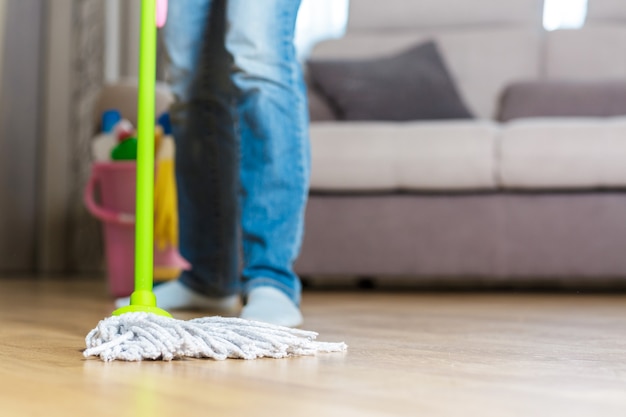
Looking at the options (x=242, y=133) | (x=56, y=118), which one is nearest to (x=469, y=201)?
(x=242, y=133)

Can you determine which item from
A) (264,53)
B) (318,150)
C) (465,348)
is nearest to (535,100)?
(318,150)

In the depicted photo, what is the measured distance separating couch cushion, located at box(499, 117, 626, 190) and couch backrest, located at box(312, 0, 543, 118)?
0.66 meters

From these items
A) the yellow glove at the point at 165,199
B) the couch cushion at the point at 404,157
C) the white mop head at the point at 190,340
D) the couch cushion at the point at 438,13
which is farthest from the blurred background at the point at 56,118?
the white mop head at the point at 190,340

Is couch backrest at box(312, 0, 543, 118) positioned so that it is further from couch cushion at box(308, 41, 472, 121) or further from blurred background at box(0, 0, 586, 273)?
blurred background at box(0, 0, 586, 273)

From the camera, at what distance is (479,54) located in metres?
2.73

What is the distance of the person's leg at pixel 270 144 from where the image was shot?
121cm

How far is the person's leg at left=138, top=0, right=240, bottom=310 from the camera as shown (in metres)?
1.37

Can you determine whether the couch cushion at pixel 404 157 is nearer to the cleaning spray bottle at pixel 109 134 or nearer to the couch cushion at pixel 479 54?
the cleaning spray bottle at pixel 109 134

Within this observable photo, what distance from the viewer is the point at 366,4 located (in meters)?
2.88

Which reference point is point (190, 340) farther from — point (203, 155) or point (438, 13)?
point (438, 13)

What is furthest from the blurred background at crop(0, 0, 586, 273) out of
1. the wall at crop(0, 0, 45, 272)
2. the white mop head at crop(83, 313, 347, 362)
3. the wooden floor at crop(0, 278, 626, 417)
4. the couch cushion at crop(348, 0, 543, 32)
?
the white mop head at crop(83, 313, 347, 362)

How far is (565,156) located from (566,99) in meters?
0.53

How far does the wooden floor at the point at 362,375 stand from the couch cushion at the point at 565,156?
2.43 ft

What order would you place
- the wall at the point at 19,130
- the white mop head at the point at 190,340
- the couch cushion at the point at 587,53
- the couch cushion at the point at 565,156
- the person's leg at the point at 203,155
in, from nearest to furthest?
the white mop head at the point at 190,340 < the person's leg at the point at 203,155 < the couch cushion at the point at 565,156 < the couch cushion at the point at 587,53 < the wall at the point at 19,130
